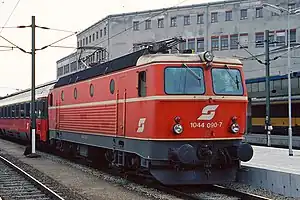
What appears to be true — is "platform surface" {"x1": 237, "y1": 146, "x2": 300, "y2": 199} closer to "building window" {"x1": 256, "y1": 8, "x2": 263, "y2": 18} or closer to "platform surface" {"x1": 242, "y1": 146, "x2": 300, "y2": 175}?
"platform surface" {"x1": 242, "y1": 146, "x2": 300, "y2": 175}

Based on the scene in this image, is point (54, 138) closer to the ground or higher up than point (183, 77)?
closer to the ground

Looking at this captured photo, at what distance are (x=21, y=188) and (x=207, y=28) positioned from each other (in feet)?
185

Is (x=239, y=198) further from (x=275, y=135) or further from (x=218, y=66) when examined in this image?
(x=275, y=135)

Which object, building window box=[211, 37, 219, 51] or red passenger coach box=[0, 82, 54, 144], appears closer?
red passenger coach box=[0, 82, 54, 144]

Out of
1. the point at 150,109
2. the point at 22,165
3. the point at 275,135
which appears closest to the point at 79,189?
the point at 150,109

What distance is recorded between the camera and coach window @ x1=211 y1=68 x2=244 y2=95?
41.0 feet

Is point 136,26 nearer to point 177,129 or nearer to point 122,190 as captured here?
point 122,190

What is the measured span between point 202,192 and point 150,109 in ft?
8.28

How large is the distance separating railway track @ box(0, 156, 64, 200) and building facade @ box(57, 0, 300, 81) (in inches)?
1722

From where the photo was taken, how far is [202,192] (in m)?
12.5

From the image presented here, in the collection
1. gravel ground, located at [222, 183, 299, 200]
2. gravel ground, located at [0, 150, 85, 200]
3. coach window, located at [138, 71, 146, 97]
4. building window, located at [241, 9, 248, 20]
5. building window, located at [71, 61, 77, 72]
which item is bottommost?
gravel ground, located at [0, 150, 85, 200]

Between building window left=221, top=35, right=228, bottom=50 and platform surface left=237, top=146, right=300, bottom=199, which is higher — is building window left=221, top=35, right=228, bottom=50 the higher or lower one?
the higher one

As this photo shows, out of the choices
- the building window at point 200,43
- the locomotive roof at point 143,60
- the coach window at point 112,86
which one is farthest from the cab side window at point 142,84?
the building window at point 200,43

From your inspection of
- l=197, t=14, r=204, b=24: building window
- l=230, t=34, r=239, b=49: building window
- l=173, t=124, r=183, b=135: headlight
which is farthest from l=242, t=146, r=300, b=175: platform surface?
l=197, t=14, r=204, b=24: building window
